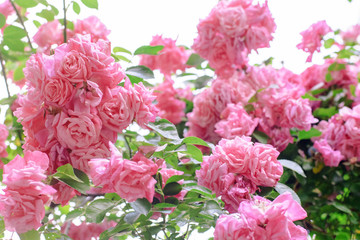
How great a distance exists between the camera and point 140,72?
28.3 inches

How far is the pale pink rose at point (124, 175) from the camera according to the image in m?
0.52

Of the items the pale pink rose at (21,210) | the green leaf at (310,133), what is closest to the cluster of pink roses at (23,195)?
the pale pink rose at (21,210)

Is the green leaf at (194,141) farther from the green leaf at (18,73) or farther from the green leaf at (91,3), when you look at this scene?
the green leaf at (18,73)

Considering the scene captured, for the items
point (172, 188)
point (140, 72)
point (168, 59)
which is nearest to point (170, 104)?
point (168, 59)

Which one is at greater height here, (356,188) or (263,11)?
(263,11)

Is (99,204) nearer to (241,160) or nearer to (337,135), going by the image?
(241,160)

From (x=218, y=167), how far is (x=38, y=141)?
24 centimetres

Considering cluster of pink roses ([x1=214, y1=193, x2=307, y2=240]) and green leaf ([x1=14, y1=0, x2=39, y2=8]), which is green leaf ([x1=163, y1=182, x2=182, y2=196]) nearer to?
cluster of pink roses ([x1=214, y1=193, x2=307, y2=240])

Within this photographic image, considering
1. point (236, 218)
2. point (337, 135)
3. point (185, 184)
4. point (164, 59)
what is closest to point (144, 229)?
point (185, 184)

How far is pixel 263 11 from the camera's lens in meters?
0.97

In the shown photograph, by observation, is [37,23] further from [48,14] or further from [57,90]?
[57,90]

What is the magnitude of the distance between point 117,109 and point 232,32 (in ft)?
1.57

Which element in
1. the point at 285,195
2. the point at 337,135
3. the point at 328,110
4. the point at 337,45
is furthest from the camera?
the point at 337,45

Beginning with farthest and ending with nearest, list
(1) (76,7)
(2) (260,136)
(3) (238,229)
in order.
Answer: (2) (260,136), (1) (76,7), (3) (238,229)
